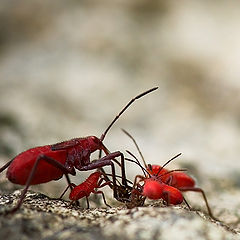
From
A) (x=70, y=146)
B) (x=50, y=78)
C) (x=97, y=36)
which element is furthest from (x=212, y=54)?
(x=70, y=146)

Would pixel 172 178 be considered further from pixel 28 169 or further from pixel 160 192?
pixel 28 169

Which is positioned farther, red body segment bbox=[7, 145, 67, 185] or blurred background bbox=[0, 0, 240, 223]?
blurred background bbox=[0, 0, 240, 223]

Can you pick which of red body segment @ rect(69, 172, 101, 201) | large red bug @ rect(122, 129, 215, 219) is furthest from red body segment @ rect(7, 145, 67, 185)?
large red bug @ rect(122, 129, 215, 219)

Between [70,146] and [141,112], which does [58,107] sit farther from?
[70,146]

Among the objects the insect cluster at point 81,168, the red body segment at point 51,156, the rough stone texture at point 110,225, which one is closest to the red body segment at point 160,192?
the insect cluster at point 81,168

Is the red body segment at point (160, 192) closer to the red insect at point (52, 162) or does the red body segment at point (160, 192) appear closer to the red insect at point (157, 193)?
the red insect at point (157, 193)

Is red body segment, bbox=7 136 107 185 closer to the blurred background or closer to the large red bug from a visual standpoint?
the large red bug

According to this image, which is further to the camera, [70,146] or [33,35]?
[33,35]
